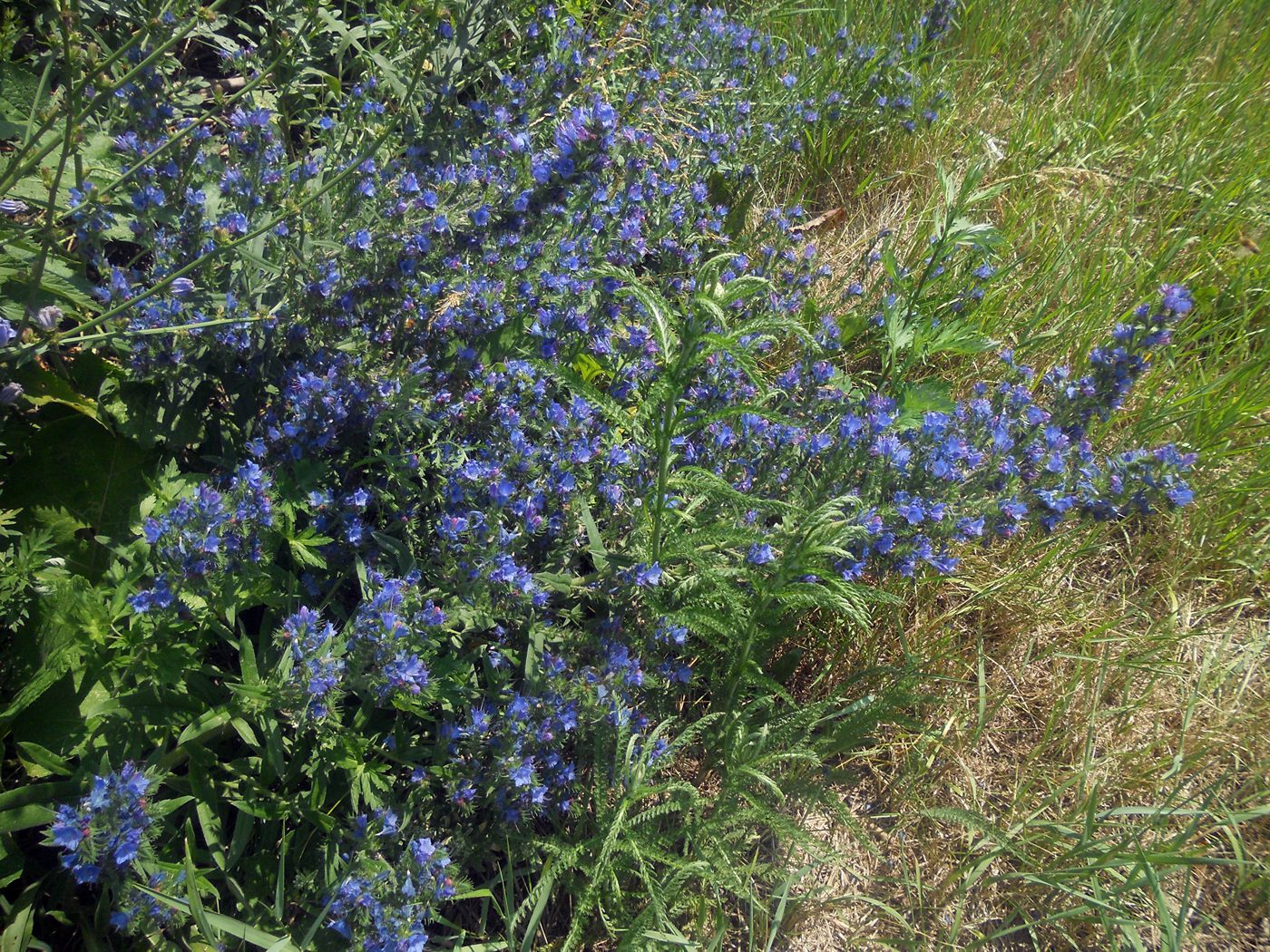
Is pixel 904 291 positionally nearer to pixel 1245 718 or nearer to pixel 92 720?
pixel 1245 718

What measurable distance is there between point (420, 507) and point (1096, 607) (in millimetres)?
2233

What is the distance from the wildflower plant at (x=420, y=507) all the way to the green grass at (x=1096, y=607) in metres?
0.41

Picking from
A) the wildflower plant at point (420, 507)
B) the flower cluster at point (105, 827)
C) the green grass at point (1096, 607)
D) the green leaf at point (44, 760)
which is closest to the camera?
the flower cluster at point (105, 827)

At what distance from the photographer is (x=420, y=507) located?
94.7 inches

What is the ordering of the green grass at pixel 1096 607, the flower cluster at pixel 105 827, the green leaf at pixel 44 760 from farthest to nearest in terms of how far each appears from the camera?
the green grass at pixel 1096 607 < the green leaf at pixel 44 760 < the flower cluster at pixel 105 827

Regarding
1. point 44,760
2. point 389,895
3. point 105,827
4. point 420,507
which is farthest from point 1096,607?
point 44,760

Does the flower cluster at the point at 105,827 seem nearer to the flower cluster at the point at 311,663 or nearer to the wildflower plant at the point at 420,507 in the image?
the wildflower plant at the point at 420,507

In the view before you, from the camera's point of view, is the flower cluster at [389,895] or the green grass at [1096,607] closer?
the flower cluster at [389,895]

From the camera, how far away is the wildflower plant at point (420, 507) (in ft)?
6.59

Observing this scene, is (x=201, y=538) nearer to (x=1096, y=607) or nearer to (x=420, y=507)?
(x=420, y=507)

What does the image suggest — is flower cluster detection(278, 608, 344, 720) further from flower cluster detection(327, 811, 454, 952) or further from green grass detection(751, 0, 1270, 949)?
green grass detection(751, 0, 1270, 949)

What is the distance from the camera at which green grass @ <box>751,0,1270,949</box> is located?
8.47 ft

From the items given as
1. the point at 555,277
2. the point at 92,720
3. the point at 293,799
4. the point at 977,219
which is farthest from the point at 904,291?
the point at 92,720

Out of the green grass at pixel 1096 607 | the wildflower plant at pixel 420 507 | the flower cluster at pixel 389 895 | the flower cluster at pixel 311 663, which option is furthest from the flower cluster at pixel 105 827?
the green grass at pixel 1096 607
